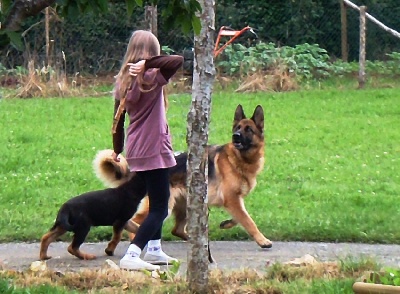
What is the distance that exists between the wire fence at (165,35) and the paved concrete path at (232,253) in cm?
1071

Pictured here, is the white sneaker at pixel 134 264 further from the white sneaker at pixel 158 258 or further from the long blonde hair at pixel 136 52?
the long blonde hair at pixel 136 52

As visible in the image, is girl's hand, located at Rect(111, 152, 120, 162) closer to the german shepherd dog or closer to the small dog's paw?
the german shepherd dog

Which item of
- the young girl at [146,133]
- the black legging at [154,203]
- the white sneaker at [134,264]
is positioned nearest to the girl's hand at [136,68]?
the young girl at [146,133]

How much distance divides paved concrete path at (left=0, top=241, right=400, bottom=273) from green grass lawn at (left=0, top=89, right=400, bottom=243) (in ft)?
0.64

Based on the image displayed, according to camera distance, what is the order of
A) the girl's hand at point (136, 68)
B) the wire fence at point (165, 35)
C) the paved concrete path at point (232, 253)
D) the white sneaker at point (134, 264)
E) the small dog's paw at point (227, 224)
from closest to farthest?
the girl's hand at point (136, 68)
the white sneaker at point (134, 264)
the paved concrete path at point (232, 253)
the small dog's paw at point (227, 224)
the wire fence at point (165, 35)

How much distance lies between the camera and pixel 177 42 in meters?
19.6

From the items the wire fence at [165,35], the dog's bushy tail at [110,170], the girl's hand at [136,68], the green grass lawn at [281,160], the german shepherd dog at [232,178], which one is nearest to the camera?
the girl's hand at [136,68]

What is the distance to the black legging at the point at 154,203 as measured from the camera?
6430 mm

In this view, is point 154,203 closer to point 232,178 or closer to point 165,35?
point 232,178

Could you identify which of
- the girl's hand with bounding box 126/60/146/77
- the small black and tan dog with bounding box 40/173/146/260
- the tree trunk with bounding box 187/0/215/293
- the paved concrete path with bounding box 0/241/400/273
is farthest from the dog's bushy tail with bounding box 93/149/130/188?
the tree trunk with bounding box 187/0/215/293

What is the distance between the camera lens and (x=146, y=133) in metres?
6.39

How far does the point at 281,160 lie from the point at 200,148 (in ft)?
18.1

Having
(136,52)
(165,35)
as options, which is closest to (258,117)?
(136,52)

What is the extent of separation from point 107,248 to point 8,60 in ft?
41.0
